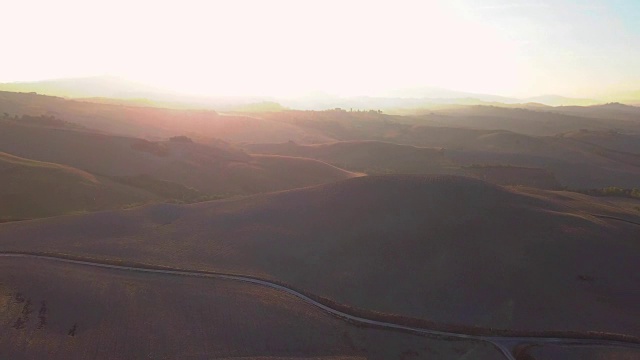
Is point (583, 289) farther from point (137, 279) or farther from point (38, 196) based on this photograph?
point (38, 196)

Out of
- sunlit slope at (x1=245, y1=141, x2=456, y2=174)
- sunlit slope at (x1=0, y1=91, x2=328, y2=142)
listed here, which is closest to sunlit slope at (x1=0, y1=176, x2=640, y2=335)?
sunlit slope at (x1=245, y1=141, x2=456, y2=174)

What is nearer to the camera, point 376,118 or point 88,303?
point 88,303

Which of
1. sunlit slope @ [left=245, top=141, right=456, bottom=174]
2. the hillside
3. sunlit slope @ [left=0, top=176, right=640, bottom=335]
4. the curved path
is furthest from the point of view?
sunlit slope @ [left=245, top=141, right=456, bottom=174]

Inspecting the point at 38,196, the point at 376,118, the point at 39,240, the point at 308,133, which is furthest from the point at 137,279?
the point at 376,118

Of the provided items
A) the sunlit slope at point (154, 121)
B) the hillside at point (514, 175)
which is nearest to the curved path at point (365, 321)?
the hillside at point (514, 175)

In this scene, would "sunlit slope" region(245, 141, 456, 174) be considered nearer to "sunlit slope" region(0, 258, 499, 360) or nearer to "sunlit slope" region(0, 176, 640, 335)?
"sunlit slope" region(0, 176, 640, 335)

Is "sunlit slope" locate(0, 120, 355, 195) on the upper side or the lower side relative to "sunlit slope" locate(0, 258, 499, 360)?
upper
